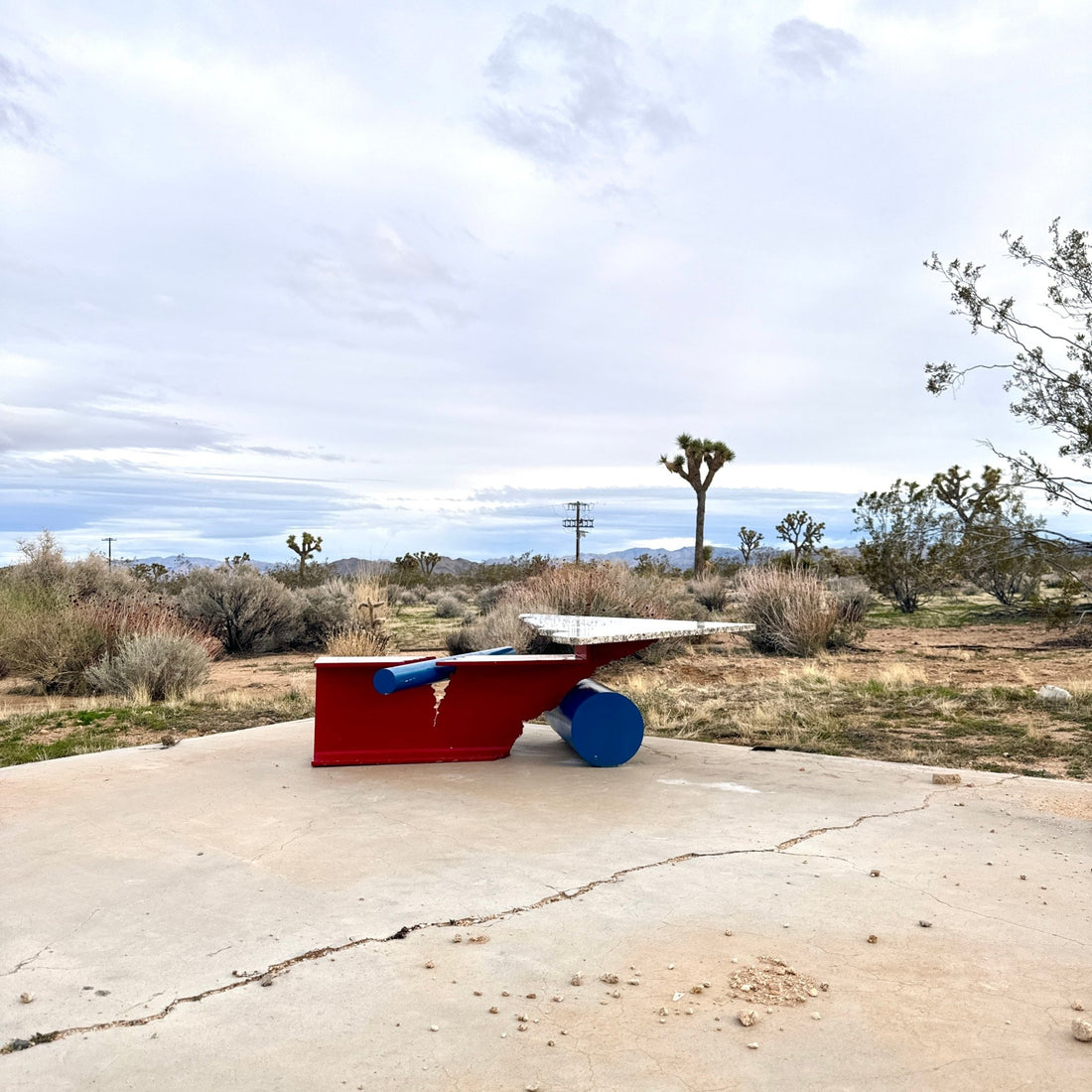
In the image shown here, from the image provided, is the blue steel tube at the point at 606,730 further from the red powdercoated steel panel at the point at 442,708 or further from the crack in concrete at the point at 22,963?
the crack in concrete at the point at 22,963

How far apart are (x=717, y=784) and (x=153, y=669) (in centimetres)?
807

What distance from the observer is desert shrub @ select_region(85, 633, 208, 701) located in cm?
1152

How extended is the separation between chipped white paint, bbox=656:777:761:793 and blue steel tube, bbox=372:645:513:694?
1580 millimetres

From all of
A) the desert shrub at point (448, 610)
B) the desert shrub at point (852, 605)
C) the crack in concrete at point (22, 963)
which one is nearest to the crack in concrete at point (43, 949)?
the crack in concrete at point (22, 963)

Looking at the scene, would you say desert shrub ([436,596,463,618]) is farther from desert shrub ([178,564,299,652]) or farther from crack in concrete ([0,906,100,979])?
crack in concrete ([0,906,100,979])

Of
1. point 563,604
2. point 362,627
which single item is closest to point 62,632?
point 362,627

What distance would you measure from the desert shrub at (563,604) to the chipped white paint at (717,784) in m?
8.69

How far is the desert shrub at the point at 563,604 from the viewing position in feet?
50.5

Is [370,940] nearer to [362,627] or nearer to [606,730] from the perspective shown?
[606,730]

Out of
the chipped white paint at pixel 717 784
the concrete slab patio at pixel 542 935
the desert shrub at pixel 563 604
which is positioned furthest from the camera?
the desert shrub at pixel 563 604

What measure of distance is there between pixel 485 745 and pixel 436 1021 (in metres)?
3.83

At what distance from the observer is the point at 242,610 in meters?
18.7

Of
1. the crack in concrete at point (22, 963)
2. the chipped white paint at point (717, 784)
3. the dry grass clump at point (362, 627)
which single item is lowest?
the crack in concrete at point (22, 963)

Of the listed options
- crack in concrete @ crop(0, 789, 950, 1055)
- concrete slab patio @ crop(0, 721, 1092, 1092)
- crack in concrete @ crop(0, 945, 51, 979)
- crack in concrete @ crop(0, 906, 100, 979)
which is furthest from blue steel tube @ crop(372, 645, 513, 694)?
crack in concrete @ crop(0, 945, 51, 979)
